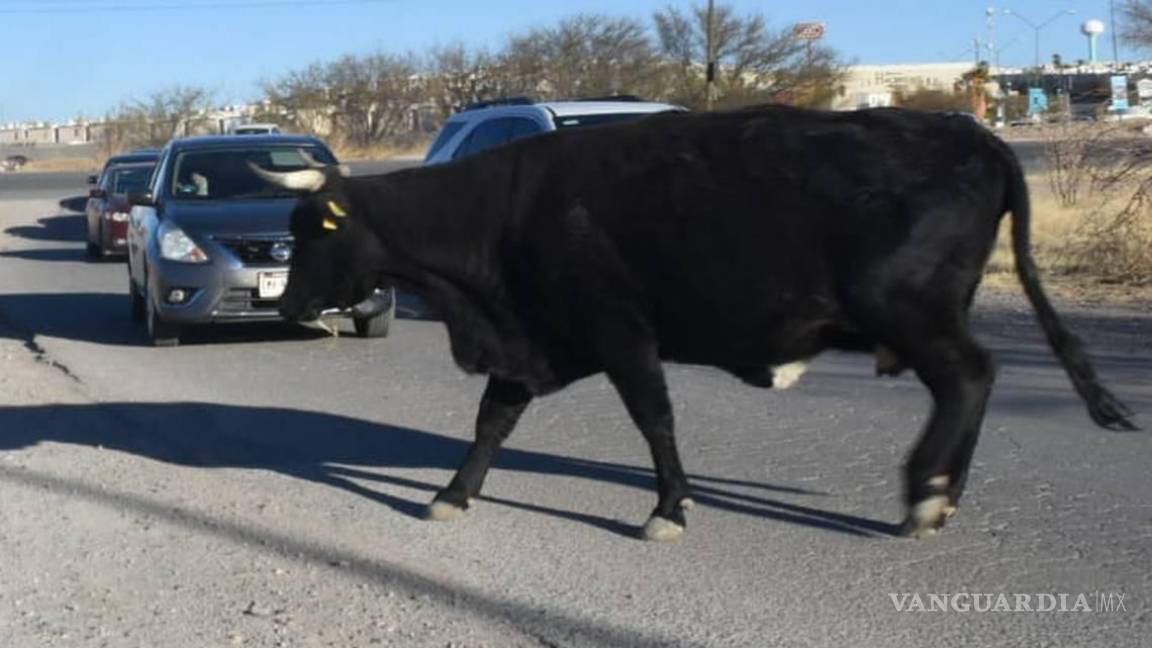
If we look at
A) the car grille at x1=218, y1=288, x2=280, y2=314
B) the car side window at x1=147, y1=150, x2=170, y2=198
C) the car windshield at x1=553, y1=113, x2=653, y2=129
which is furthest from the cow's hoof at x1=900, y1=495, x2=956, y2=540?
the car side window at x1=147, y1=150, x2=170, y2=198

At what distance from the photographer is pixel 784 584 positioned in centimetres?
619

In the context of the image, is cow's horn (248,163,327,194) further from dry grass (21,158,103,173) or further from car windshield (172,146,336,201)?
dry grass (21,158,103,173)

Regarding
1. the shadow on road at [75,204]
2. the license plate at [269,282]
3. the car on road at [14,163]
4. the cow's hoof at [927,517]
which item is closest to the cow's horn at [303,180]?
the cow's hoof at [927,517]

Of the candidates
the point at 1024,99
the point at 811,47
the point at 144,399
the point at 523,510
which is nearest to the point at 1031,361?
the point at 523,510

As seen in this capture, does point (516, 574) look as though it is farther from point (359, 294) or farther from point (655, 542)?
point (359, 294)

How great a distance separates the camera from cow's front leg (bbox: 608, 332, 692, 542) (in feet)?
22.2

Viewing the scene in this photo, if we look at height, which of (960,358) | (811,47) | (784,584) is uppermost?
(811,47)

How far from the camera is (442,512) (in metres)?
7.35

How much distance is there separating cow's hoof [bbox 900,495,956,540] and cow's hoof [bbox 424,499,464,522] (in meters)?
1.98

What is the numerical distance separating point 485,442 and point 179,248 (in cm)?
668

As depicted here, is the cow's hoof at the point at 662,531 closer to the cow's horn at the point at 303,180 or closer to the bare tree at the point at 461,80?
the cow's horn at the point at 303,180

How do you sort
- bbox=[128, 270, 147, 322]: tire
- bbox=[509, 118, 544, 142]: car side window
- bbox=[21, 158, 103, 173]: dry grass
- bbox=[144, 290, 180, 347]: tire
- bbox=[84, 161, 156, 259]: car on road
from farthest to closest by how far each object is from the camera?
bbox=[21, 158, 103, 173]: dry grass, bbox=[84, 161, 156, 259]: car on road, bbox=[128, 270, 147, 322]: tire, bbox=[509, 118, 544, 142]: car side window, bbox=[144, 290, 180, 347]: tire

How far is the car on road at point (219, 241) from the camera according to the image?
1330 cm

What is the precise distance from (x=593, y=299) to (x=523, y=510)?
4.12 ft
